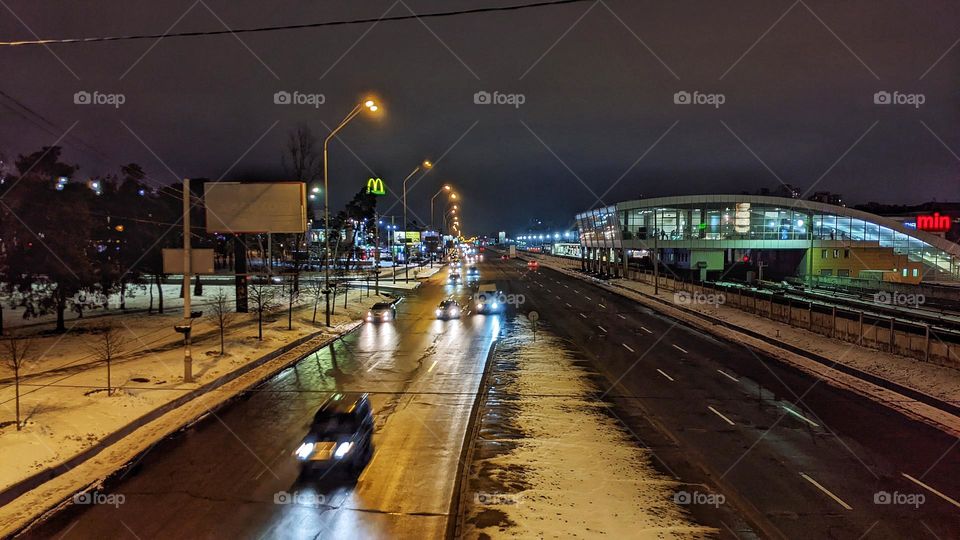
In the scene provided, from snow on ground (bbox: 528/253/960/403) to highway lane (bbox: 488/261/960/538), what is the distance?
2547 millimetres

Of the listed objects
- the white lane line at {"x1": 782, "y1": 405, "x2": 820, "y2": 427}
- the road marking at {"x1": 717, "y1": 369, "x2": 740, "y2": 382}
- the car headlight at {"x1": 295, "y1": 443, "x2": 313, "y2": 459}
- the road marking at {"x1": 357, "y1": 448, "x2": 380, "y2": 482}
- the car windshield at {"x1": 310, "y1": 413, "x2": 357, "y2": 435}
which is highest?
the car windshield at {"x1": 310, "y1": 413, "x2": 357, "y2": 435}

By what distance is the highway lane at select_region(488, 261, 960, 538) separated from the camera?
30.2ft

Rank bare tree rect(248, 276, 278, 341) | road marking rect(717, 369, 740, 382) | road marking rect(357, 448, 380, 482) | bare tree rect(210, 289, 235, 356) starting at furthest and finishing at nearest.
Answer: bare tree rect(248, 276, 278, 341) → bare tree rect(210, 289, 235, 356) → road marking rect(717, 369, 740, 382) → road marking rect(357, 448, 380, 482)

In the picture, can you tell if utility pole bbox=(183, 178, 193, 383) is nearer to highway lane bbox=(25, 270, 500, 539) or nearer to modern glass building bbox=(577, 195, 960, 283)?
highway lane bbox=(25, 270, 500, 539)

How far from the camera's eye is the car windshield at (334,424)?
10938 mm

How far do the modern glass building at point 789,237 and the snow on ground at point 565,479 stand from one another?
5407cm

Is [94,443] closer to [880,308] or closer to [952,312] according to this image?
[880,308]

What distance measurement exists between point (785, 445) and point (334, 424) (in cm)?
1008

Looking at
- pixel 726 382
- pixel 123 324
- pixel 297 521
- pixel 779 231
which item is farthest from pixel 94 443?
pixel 779 231

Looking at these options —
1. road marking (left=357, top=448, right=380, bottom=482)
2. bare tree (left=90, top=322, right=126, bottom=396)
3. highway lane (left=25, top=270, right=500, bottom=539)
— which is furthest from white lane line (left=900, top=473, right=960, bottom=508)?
bare tree (left=90, top=322, right=126, bottom=396)

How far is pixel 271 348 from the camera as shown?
2464 cm

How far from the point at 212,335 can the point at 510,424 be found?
62.1ft

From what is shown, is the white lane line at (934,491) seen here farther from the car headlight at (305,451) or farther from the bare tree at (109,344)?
the bare tree at (109,344)

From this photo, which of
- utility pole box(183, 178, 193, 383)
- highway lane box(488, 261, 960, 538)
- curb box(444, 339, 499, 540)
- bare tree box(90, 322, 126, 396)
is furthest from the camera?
bare tree box(90, 322, 126, 396)
